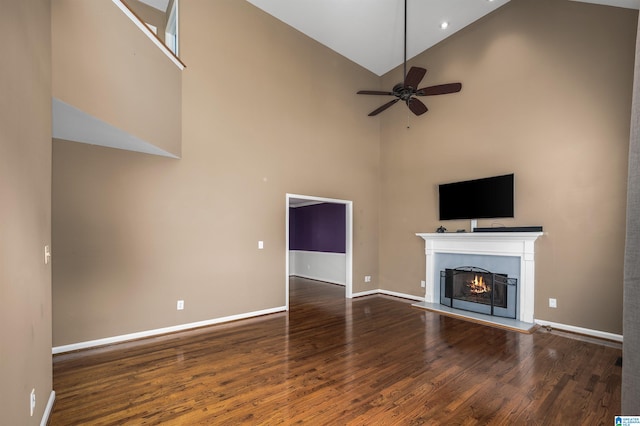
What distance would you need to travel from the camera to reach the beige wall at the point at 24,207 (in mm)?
1537

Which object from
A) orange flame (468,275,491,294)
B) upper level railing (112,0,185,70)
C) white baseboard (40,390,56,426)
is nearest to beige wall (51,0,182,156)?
upper level railing (112,0,185,70)

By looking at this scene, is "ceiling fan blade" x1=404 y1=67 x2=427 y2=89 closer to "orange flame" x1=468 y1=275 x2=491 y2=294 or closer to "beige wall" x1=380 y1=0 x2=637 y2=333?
"beige wall" x1=380 y1=0 x2=637 y2=333

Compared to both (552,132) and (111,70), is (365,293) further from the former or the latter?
(111,70)

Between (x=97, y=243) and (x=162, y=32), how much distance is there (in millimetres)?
3193

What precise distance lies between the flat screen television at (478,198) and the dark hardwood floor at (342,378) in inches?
75.1

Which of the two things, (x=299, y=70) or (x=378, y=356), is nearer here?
(x=378, y=356)

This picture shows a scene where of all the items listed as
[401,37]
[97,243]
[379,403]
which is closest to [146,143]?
[97,243]

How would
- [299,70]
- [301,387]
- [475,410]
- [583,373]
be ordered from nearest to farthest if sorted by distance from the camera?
[475,410], [301,387], [583,373], [299,70]

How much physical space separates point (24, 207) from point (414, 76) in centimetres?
405

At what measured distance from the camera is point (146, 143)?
3.56 metres

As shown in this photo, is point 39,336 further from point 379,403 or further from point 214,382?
point 379,403

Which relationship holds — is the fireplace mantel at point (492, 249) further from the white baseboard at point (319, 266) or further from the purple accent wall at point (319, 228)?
the white baseboard at point (319, 266)

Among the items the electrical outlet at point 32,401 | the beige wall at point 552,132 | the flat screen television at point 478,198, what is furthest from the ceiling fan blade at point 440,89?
the electrical outlet at point 32,401

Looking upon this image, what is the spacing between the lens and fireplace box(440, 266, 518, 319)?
482 centimetres
